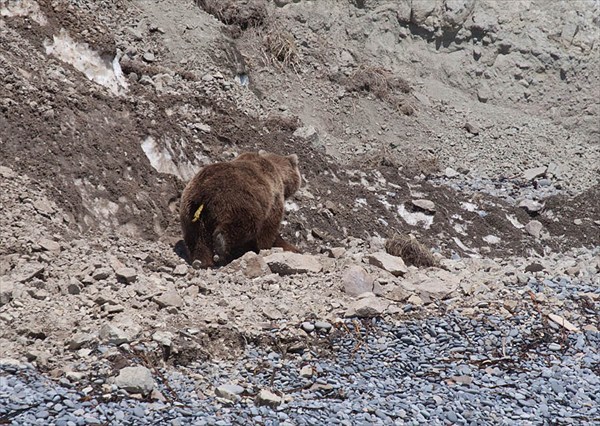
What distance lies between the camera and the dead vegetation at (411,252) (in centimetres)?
930

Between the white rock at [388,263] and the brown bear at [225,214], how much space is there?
130 cm

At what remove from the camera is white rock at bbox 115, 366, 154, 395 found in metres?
5.39

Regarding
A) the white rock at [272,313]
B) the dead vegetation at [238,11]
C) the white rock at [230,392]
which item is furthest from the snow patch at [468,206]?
the white rock at [230,392]

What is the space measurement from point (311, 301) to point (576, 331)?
2.28 metres

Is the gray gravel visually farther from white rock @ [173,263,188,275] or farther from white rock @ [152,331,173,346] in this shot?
white rock @ [173,263,188,275]

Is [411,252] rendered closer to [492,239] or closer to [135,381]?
[492,239]

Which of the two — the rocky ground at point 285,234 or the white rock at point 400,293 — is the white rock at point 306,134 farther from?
the white rock at point 400,293

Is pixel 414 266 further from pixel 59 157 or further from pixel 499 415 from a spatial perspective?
pixel 59 157

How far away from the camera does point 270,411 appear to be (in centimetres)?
545

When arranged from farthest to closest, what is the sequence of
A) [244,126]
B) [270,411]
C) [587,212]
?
[587,212], [244,126], [270,411]

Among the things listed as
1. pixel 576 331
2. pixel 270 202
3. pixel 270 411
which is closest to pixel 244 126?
pixel 270 202

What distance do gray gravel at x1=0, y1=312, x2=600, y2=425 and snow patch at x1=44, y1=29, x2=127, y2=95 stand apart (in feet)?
19.9

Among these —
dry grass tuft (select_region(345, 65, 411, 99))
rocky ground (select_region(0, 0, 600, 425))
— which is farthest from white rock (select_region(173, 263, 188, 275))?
dry grass tuft (select_region(345, 65, 411, 99))

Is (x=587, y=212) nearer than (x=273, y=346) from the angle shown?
No
